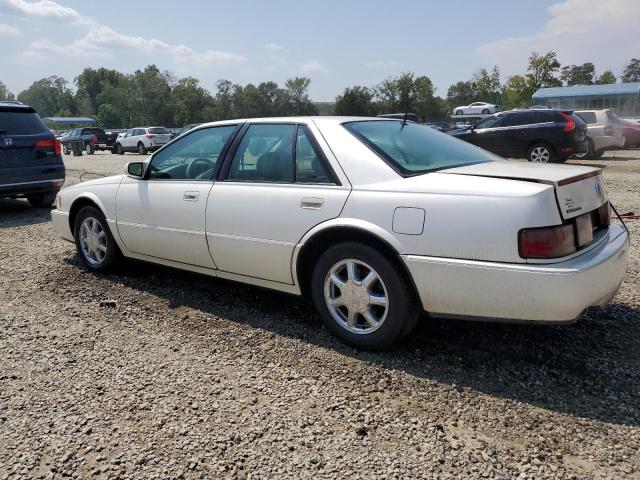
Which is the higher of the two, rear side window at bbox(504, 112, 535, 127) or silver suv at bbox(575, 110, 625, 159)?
rear side window at bbox(504, 112, 535, 127)

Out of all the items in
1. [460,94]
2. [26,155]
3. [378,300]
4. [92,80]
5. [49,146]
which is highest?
[92,80]

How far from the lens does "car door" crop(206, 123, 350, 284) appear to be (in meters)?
3.44

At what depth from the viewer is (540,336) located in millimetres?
3480

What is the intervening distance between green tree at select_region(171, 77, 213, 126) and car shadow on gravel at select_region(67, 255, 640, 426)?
94.5 metres

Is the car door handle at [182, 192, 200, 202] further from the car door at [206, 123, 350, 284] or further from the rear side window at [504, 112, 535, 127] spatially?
the rear side window at [504, 112, 535, 127]

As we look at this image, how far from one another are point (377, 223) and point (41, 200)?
8.57 meters

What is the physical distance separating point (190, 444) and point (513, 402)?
1.63 m

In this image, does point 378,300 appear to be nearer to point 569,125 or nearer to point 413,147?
point 413,147

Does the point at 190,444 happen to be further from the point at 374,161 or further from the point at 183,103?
the point at 183,103

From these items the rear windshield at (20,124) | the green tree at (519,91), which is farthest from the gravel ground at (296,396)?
the green tree at (519,91)

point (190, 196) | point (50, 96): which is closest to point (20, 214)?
point (190, 196)

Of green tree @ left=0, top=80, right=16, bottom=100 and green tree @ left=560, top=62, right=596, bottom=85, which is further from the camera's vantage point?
green tree @ left=0, top=80, right=16, bottom=100

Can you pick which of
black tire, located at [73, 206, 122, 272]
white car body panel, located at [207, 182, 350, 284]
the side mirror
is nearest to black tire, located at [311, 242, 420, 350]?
white car body panel, located at [207, 182, 350, 284]

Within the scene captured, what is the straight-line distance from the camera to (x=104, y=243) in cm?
510
